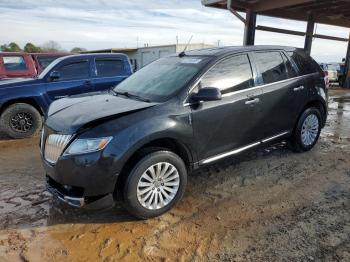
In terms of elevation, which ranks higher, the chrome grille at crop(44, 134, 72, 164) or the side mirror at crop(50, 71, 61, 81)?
the side mirror at crop(50, 71, 61, 81)

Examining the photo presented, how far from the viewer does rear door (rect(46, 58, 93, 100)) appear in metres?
7.11

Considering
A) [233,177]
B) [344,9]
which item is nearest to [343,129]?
[233,177]

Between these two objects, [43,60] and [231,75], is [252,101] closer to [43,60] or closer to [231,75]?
[231,75]

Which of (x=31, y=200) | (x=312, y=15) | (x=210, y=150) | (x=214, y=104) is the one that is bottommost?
(x=31, y=200)

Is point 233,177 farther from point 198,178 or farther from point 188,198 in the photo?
point 188,198

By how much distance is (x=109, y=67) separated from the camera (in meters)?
7.89

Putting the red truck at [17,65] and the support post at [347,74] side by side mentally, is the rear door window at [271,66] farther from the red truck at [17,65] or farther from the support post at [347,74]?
the support post at [347,74]

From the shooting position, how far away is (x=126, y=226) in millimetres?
3326

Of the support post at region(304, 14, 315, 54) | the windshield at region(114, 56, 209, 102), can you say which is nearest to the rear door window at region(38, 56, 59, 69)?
the windshield at region(114, 56, 209, 102)

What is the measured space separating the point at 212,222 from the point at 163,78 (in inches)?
73.3

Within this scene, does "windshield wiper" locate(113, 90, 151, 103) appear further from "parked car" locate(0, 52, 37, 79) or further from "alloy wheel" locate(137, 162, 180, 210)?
"parked car" locate(0, 52, 37, 79)

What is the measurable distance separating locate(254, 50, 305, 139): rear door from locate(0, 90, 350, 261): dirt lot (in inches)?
25.7

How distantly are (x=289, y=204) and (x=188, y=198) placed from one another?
116cm

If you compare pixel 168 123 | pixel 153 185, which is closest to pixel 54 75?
pixel 168 123
